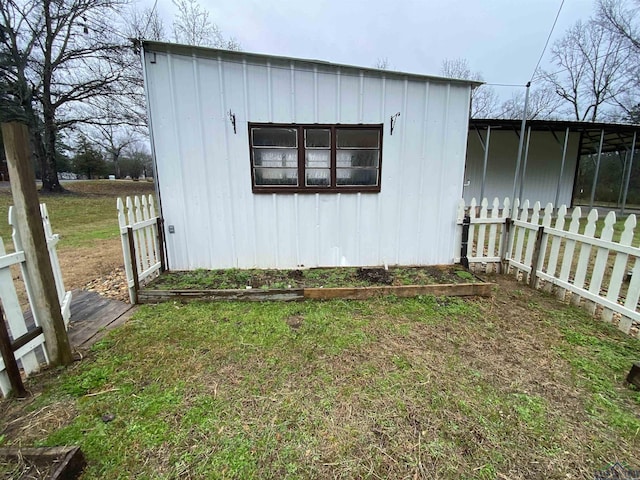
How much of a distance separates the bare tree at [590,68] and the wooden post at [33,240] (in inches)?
929

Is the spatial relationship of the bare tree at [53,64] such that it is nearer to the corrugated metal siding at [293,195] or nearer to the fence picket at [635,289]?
the corrugated metal siding at [293,195]

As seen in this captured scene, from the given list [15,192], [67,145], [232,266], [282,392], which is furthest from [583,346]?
[67,145]

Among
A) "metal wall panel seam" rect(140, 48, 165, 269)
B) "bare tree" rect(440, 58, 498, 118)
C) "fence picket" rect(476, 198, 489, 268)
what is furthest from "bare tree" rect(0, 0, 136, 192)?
"bare tree" rect(440, 58, 498, 118)

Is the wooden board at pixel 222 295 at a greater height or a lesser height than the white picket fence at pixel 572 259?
lesser

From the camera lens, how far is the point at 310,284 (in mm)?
3850

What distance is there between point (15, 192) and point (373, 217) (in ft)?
12.8

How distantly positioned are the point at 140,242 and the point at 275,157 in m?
2.17

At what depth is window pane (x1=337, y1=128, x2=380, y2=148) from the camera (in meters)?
4.18

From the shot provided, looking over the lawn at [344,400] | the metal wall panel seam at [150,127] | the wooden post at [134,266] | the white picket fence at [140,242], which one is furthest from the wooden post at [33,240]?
the metal wall panel seam at [150,127]

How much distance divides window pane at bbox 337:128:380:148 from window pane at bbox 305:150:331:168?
0.25 meters

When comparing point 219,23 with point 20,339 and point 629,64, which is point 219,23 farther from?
point 629,64

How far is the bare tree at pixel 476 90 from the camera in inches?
761

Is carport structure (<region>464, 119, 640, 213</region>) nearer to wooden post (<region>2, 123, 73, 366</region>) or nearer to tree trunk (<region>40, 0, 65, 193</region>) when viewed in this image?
wooden post (<region>2, 123, 73, 366</region>)

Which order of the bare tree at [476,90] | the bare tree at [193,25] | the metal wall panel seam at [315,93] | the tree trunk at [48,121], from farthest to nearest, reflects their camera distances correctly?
the bare tree at [476,90] < the tree trunk at [48,121] < the bare tree at [193,25] < the metal wall panel seam at [315,93]
